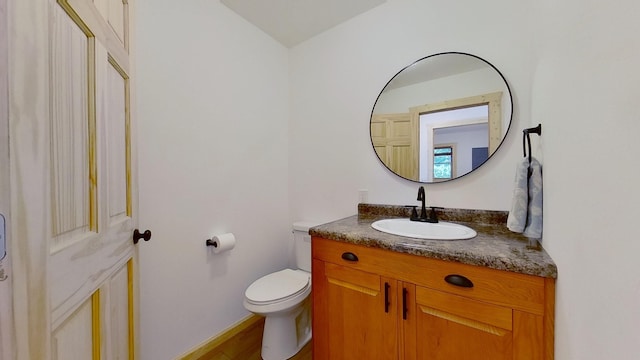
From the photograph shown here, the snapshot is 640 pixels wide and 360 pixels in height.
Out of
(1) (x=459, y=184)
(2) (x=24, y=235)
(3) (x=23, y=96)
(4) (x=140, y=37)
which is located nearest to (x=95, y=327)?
(2) (x=24, y=235)

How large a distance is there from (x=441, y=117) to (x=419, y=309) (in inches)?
44.4

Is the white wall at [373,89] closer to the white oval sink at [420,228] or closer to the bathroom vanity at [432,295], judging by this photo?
the white oval sink at [420,228]

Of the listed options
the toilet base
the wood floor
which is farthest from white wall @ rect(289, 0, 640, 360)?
the wood floor

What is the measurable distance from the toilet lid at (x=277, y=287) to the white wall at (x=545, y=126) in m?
0.55

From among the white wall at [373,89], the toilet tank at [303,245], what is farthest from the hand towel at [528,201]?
the toilet tank at [303,245]

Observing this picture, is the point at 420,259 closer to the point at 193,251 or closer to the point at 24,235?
the point at 24,235

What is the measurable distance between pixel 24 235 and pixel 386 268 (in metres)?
1.09

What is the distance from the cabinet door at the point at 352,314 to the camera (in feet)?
3.47

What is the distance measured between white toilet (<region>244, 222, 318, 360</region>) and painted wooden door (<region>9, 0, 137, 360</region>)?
61 centimetres

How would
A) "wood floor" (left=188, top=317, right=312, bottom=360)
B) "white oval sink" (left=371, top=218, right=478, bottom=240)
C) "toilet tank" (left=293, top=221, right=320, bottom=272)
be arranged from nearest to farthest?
"white oval sink" (left=371, top=218, right=478, bottom=240)
"wood floor" (left=188, top=317, right=312, bottom=360)
"toilet tank" (left=293, top=221, right=320, bottom=272)

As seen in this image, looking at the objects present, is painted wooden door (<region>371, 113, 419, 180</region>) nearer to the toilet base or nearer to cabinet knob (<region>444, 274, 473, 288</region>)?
cabinet knob (<region>444, 274, 473, 288</region>)

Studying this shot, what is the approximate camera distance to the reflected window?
1455 mm

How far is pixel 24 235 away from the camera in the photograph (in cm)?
42

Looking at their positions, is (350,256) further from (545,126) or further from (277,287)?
(545,126)
